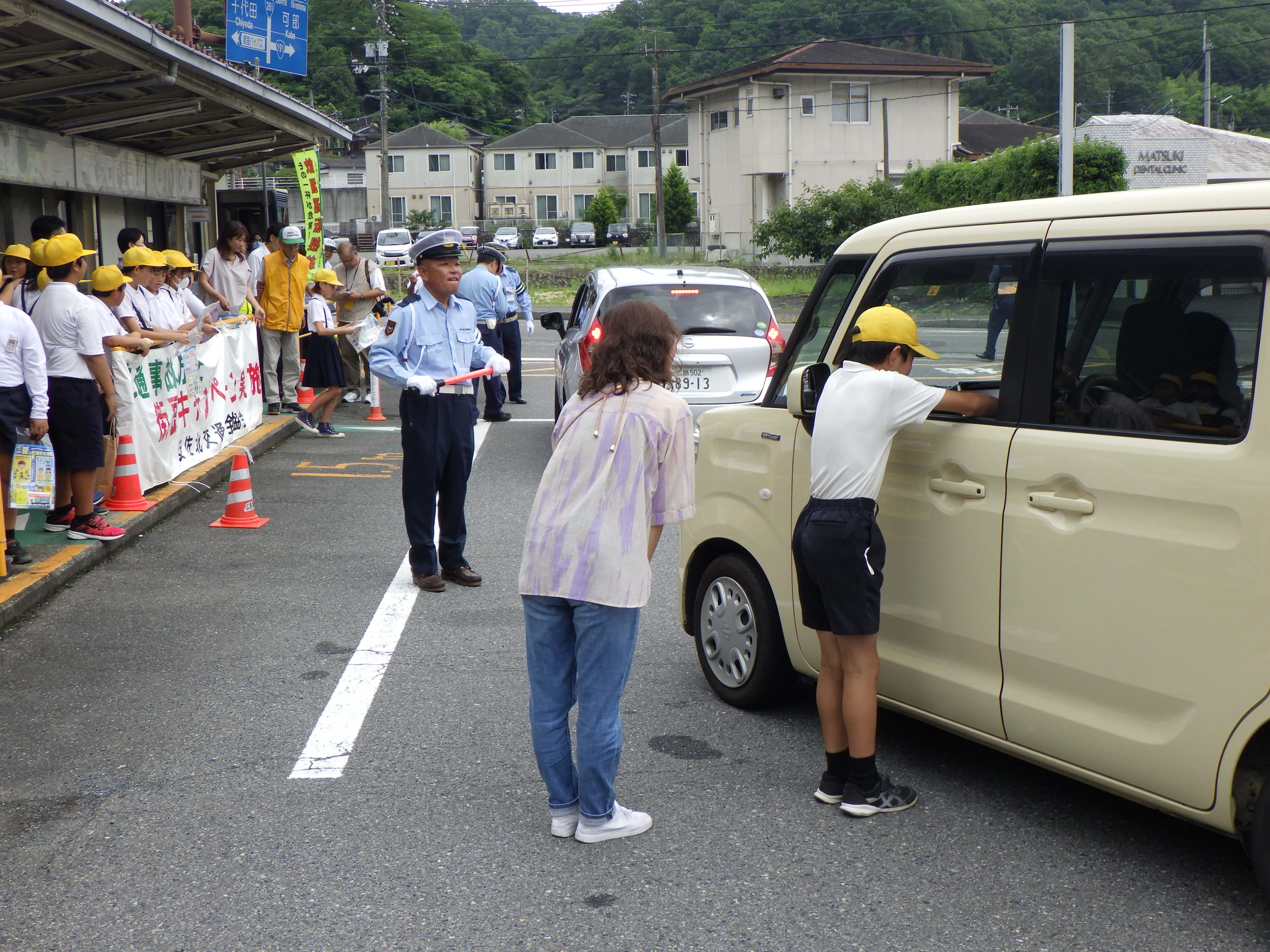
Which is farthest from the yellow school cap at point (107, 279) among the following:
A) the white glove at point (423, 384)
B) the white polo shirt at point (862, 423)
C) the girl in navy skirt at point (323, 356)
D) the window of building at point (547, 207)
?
the window of building at point (547, 207)

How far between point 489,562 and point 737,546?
304 centimetres

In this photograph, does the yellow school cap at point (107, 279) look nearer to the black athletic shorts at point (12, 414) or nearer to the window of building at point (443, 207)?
the black athletic shorts at point (12, 414)

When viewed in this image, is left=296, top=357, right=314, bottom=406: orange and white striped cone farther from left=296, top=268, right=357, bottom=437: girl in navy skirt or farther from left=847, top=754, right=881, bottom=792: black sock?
left=847, top=754, right=881, bottom=792: black sock

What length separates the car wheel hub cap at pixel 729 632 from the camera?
482 centimetres

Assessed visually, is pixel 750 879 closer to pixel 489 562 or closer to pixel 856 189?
pixel 489 562

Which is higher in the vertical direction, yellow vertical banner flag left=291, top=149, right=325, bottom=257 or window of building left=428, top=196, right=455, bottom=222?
window of building left=428, top=196, right=455, bottom=222

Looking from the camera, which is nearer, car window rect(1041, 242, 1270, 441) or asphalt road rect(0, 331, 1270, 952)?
car window rect(1041, 242, 1270, 441)

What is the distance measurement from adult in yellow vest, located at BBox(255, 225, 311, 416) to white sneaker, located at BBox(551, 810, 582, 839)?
10.1m

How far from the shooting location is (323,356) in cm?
1234

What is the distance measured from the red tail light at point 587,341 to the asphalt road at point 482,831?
4387 millimetres

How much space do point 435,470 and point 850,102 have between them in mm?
51338

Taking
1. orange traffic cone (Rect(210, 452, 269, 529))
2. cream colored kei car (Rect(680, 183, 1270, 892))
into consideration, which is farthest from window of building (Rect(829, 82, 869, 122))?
cream colored kei car (Rect(680, 183, 1270, 892))

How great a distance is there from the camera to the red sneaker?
763 cm

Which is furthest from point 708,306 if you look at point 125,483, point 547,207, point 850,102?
point 547,207
